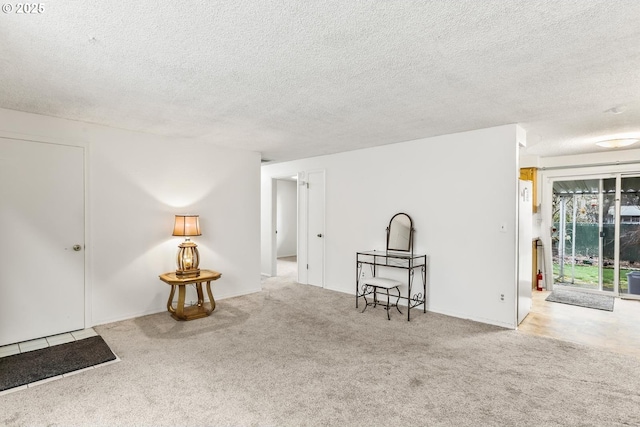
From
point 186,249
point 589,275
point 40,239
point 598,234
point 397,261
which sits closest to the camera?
point 40,239

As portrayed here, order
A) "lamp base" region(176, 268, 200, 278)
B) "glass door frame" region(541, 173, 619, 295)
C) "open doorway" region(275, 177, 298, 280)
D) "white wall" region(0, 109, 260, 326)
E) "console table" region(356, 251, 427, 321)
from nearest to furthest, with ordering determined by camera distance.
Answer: "white wall" region(0, 109, 260, 326) → "lamp base" region(176, 268, 200, 278) → "console table" region(356, 251, 427, 321) → "glass door frame" region(541, 173, 619, 295) → "open doorway" region(275, 177, 298, 280)

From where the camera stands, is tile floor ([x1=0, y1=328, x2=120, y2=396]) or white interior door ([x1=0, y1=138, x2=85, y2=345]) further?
white interior door ([x1=0, y1=138, x2=85, y2=345])

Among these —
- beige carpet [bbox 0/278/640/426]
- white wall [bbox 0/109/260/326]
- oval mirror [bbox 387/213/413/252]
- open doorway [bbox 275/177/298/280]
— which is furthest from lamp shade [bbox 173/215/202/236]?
open doorway [bbox 275/177/298/280]

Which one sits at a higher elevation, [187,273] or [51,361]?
[187,273]

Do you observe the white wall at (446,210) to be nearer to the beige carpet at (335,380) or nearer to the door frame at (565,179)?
the beige carpet at (335,380)

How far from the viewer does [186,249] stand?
13.9 feet

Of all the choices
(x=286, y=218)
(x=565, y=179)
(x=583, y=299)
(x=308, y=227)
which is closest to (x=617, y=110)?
(x=565, y=179)

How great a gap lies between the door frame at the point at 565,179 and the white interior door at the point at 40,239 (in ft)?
23.8

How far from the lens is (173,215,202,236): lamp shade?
4250mm

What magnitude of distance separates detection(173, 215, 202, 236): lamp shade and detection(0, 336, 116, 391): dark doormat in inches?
56.3

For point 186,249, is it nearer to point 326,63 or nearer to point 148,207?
point 148,207

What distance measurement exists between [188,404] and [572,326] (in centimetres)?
430

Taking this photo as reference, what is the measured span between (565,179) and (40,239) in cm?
783

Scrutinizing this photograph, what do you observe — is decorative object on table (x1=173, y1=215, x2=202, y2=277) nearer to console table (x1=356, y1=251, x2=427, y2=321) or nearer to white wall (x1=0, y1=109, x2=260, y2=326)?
white wall (x1=0, y1=109, x2=260, y2=326)
